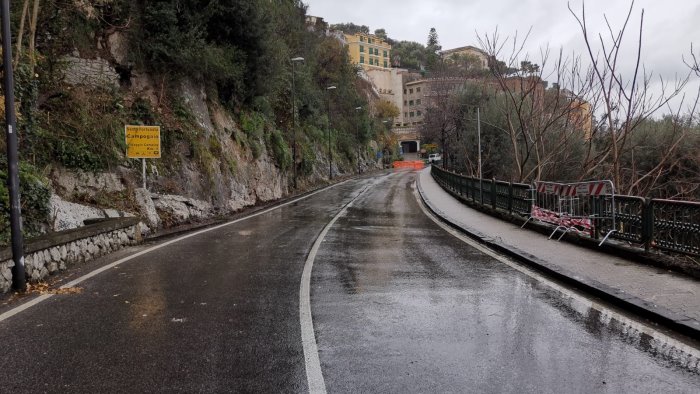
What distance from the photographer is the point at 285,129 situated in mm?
39250

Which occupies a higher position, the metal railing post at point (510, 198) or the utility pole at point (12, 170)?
the utility pole at point (12, 170)

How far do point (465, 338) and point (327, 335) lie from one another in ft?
4.60

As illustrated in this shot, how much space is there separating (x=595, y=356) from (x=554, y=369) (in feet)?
2.01

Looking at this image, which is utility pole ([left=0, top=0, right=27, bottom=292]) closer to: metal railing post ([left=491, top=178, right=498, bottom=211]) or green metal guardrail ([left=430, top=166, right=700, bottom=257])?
green metal guardrail ([left=430, top=166, right=700, bottom=257])

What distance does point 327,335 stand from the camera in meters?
5.11

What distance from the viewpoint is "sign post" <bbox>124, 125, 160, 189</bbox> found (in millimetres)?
13906

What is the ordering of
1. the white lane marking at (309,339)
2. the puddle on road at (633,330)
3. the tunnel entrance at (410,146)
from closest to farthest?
1. the white lane marking at (309,339)
2. the puddle on road at (633,330)
3. the tunnel entrance at (410,146)

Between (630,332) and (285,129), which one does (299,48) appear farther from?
(630,332)

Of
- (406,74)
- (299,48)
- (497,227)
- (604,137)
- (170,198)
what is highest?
(406,74)

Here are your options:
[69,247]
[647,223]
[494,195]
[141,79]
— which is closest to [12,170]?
[69,247]

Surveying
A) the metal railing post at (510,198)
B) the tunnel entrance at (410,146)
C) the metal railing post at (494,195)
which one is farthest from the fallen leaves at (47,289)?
the tunnel entrance at (410,146)

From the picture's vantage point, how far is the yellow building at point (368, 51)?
129 m

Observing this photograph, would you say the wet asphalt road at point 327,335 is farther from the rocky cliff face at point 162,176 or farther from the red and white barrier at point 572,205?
the rocky cliff face at point 162,176

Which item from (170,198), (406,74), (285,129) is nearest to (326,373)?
(170,198)
